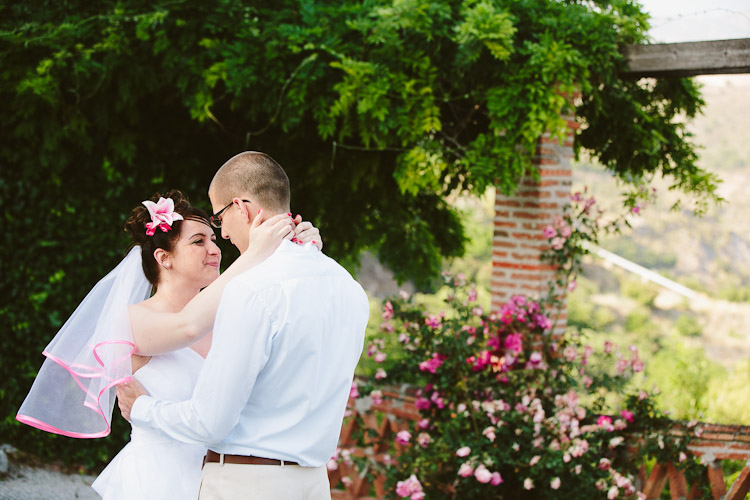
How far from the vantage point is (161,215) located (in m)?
2.72

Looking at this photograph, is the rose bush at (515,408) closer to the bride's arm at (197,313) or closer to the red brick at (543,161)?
the red brick at (543,161)

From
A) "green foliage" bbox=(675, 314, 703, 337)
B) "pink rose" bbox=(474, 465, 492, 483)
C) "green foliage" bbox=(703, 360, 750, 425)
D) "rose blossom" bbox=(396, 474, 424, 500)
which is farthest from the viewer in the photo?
"green foliage" bbox=(675, 314, 703, 337)

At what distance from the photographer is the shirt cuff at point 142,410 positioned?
230 cm

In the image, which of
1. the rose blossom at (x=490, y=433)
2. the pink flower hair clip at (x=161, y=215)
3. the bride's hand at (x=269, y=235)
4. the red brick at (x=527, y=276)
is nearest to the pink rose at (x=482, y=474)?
the rose blossom at (x=490, y=433)

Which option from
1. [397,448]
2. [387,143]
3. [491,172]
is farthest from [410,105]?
[397,448]

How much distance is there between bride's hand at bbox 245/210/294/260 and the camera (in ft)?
7.06

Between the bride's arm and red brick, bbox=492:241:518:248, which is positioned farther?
red brick, bbox=492:241:518:248

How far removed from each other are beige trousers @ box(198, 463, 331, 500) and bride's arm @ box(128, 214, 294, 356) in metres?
0.48

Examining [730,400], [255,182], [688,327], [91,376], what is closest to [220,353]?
[255,182]

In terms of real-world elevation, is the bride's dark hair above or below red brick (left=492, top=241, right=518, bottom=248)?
above

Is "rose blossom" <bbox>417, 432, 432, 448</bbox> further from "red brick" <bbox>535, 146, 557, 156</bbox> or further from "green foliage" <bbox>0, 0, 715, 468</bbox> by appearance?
"red brick" <bbox>535, 146, 557, 156</bbox>

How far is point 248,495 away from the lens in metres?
2.03

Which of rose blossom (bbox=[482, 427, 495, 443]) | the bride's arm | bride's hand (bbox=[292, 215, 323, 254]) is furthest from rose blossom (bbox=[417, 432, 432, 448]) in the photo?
bride's hand (bbox=[292, 215, 323, 254])

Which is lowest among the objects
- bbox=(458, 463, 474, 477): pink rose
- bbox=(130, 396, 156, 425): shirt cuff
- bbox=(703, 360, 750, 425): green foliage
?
bbox=(703, 360, 750, 425): green foliage
